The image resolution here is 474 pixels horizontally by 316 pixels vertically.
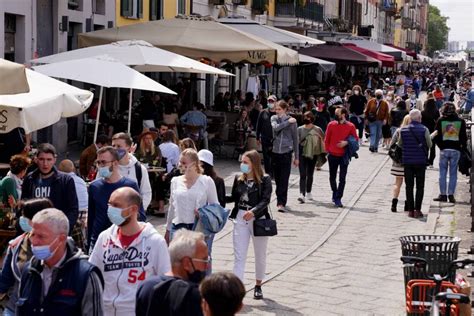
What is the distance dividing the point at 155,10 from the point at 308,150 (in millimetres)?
14042

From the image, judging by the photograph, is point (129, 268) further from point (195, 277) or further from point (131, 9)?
point (131, 9)

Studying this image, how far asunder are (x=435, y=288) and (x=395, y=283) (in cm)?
386

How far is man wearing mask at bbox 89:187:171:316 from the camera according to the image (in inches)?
259

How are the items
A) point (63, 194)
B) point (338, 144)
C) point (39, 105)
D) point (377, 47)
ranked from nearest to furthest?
1. point (63, 194)
2. point (39, 105)
3. point (338, 144)
4. point (377, 47)

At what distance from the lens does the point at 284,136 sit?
16.0 metres

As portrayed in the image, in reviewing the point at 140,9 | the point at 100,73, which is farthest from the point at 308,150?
the point at 140,9

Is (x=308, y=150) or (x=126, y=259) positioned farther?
(x=308, y=150)

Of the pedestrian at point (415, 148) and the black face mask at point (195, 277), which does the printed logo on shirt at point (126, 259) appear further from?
the pedestrian at point (415, 148)

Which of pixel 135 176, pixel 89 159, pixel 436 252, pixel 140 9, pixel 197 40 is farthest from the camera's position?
pixel 140 9

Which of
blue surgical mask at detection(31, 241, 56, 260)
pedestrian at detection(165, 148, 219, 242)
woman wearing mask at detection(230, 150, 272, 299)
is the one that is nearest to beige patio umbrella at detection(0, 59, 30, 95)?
pedestrian at detection(165, 148, 219, 242)

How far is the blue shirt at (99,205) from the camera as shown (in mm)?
8211

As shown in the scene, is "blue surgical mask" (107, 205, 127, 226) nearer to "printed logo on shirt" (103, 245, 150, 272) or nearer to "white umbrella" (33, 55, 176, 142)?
"printed logo on shirt" (103, 245, 150, 272)

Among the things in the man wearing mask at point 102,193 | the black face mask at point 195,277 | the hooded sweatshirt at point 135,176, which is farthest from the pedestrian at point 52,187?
the black face mask at point 195,277

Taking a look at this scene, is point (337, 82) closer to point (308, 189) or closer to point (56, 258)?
point (308, 189)
